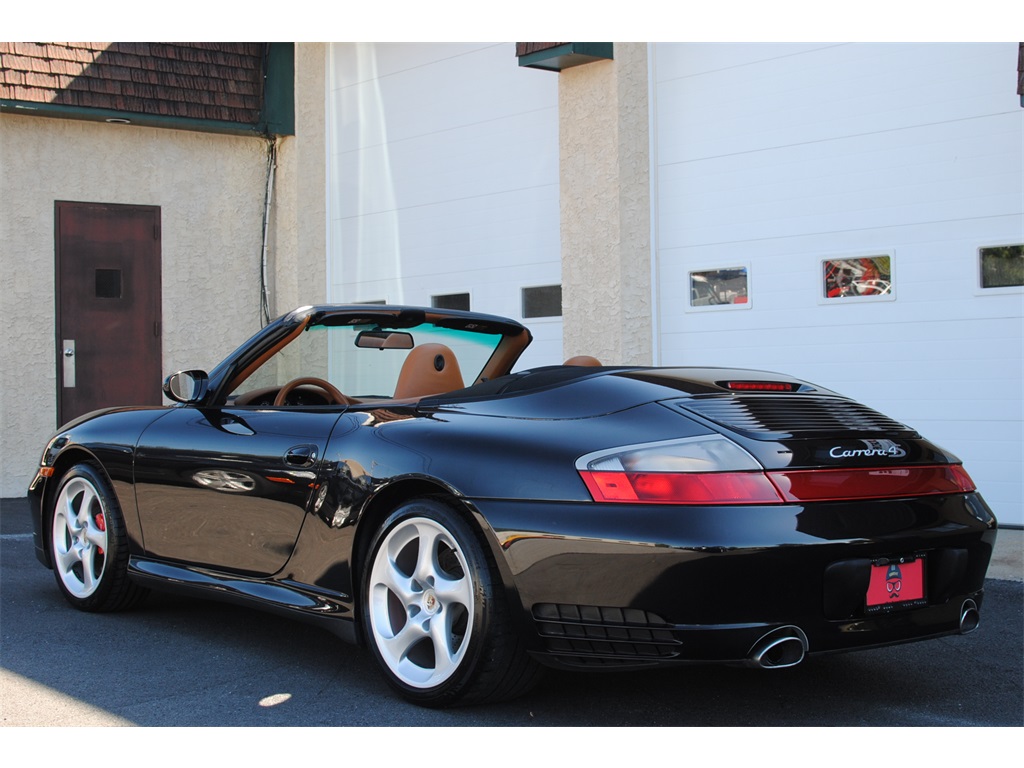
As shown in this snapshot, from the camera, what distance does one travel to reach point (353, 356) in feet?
16.4

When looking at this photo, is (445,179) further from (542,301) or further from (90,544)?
(90,544)

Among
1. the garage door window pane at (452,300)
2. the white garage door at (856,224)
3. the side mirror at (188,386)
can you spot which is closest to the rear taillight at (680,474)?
the side mirror at (188,386)

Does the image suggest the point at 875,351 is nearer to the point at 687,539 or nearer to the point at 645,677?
the point at 645,677

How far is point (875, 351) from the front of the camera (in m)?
7.73

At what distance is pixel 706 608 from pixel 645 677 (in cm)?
100

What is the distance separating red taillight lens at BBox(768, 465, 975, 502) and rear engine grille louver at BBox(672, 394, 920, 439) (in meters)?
0.15

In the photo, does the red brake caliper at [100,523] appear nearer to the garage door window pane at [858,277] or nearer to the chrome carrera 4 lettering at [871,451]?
the chrome carrera 4 lettering at [871,451]

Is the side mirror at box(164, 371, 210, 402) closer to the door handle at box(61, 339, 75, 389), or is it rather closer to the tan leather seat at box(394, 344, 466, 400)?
the tan leather seat at box(394, 344, 466, 400)

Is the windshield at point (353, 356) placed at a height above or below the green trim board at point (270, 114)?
below

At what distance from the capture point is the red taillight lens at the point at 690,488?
10.2ft

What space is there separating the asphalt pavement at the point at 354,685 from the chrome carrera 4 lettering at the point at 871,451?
78cm

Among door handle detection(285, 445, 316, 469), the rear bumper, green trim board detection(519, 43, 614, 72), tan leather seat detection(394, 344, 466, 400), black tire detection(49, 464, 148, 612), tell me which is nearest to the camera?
the rear bumper

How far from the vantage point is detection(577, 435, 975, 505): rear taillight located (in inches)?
123

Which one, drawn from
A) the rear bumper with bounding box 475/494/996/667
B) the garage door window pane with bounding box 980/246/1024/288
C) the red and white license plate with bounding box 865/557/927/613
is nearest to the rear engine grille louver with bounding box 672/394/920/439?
the rear bumper with bounding box 475/494/996/667
